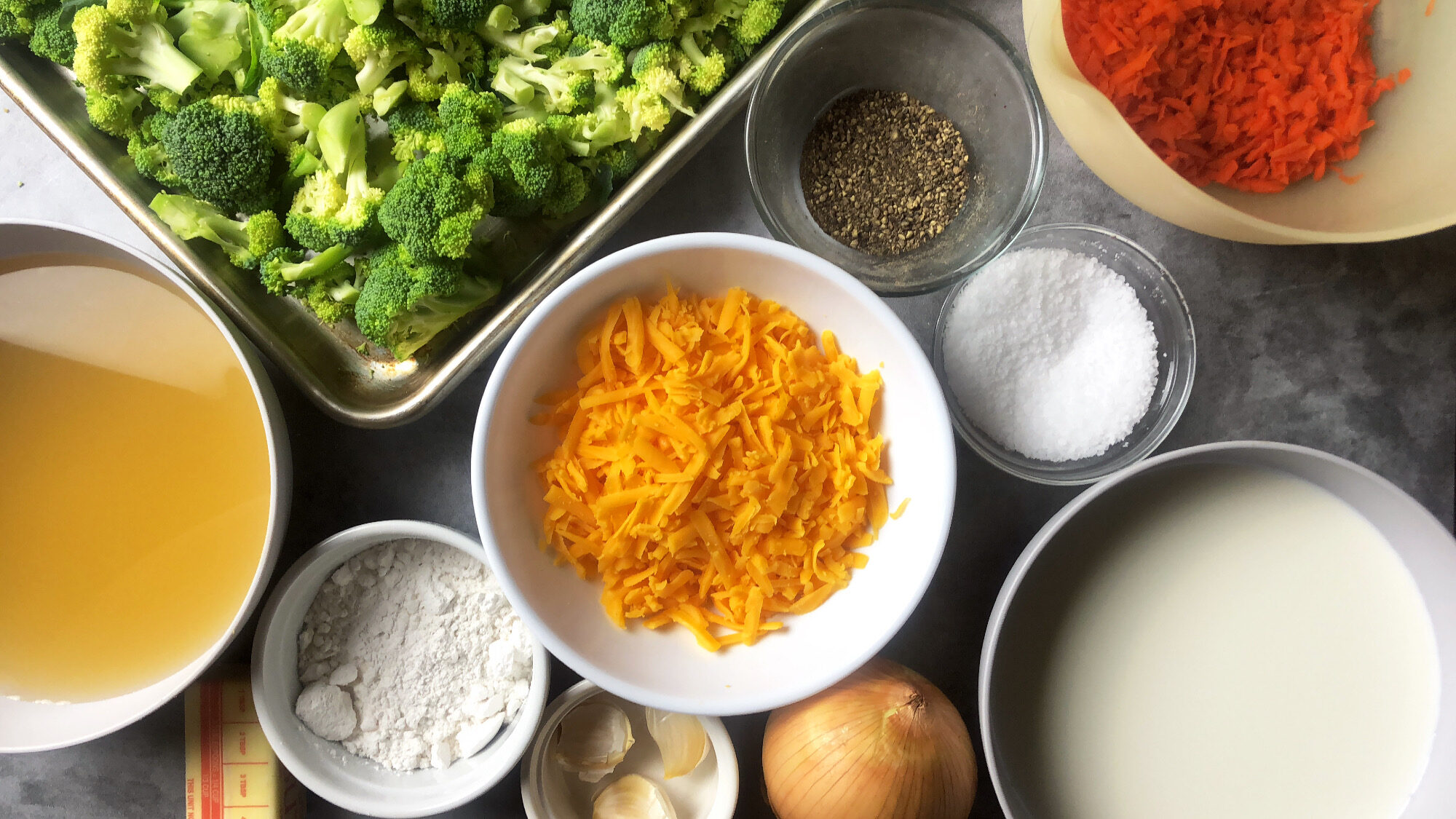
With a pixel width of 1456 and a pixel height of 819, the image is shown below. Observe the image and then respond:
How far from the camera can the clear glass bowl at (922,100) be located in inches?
50.9

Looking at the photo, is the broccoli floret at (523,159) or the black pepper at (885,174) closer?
the broccoli floret at (523,159)

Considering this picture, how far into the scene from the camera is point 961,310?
53.0 inches

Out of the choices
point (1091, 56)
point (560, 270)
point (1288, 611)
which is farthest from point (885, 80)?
→ point (1288, 611)

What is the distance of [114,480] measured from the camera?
125 cm

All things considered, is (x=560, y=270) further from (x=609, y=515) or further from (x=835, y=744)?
(x=835, y=744)

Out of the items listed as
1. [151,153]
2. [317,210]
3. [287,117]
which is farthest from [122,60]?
[317,210]

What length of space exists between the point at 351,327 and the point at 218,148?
0.32 meters

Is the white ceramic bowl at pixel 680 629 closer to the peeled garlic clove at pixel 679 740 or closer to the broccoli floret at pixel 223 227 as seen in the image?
the peeled garlic clove at pixel 679 740

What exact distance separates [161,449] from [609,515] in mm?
767

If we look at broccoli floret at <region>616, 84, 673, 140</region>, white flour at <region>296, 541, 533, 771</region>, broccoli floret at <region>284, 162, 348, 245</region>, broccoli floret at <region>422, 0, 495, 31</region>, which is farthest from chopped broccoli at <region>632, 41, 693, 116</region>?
white flour at <region>296, 541, 533, 771</region>

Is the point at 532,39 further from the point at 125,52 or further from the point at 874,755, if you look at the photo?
the point at 874,755

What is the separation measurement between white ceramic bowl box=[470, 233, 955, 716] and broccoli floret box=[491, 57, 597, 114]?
0.31 m

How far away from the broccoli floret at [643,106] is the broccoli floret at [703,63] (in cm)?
7

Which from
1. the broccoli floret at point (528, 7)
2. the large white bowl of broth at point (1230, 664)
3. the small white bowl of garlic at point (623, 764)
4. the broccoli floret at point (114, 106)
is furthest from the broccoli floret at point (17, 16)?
the large white bowl of broth at point (1230, 664)
